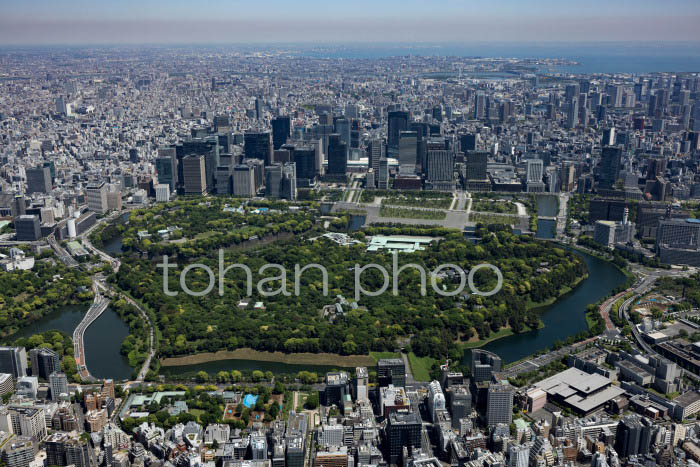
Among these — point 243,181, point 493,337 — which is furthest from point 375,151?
point 493,337

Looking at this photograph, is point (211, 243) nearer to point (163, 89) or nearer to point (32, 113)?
point (32, 113)

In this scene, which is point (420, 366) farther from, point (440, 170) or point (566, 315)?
point (440, 170)

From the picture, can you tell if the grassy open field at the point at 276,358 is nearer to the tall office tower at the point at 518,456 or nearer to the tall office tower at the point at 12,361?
the tall office tower at the point at 12,361

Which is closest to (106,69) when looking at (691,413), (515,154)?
(515,154)

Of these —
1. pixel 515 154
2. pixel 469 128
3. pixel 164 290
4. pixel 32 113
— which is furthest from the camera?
pixel 32 113

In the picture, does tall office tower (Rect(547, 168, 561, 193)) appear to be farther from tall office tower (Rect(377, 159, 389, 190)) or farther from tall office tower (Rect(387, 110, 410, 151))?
tall office tower (Rect(387, 110, 410, 151))

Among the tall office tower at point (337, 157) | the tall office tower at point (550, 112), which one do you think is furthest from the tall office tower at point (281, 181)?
the tall office tower at point (550, 112)
